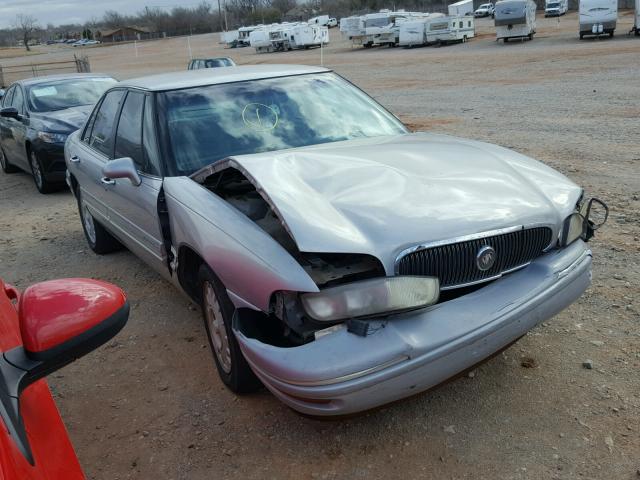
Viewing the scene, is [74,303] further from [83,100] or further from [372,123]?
[83,100]

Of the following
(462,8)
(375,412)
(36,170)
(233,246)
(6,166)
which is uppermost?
(462,8)

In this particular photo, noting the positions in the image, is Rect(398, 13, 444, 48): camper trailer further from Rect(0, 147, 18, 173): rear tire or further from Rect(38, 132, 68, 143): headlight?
Rect(38, 132, 68, 143): headlight

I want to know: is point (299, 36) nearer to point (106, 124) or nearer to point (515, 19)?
point (515, 19)

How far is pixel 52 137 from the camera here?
8.35m

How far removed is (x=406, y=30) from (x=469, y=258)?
38.1m

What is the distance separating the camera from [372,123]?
4312 millimetres

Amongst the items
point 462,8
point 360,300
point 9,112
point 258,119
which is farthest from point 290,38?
point 360,300

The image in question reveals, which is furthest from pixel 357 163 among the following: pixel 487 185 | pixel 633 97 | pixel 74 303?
pixel 633 97

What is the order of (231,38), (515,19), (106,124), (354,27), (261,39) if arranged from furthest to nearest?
(231,38)
(261,39)
(354,27)
(515,19)
(106,124)

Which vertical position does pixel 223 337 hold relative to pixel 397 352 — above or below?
below

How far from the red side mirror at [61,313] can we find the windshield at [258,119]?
2086mm

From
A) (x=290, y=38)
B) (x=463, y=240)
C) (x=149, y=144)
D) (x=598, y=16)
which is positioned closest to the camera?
(x=463, y=240)

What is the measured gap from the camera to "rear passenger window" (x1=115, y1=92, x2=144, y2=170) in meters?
4.12

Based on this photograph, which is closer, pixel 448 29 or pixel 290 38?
pixel 448 29
